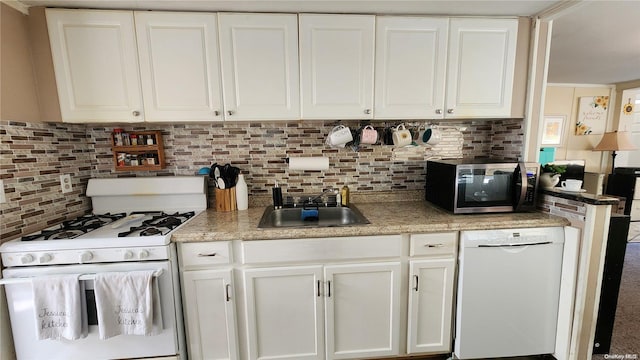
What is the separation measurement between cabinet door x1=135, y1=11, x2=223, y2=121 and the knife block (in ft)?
1.66

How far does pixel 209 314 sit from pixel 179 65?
1.44m

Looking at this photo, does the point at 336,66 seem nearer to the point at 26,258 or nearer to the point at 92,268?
the point at 92,268

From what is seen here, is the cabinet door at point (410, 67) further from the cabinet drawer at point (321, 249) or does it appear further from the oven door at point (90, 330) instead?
the oven door at point (90, 330)

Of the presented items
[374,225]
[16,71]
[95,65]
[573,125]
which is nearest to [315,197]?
[374,225]

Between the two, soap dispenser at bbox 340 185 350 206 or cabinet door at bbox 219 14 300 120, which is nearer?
cabinet door at bbox 219 14 300 120

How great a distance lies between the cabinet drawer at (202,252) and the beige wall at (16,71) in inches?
44.4

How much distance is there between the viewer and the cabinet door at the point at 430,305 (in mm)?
1494

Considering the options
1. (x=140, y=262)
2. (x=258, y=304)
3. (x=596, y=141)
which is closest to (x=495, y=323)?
(x=258, y=304)

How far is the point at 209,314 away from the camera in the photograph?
1438mm

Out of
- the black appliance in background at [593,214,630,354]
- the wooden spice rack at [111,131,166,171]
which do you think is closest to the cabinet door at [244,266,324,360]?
the wooden spice rack at [111,131,166,171]

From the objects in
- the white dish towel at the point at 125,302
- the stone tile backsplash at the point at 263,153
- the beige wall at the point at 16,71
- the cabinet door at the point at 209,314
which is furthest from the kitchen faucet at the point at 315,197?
the beige wall at the point at 16,71

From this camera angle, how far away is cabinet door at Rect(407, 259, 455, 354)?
149 cm

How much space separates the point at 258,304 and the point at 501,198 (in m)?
1.61

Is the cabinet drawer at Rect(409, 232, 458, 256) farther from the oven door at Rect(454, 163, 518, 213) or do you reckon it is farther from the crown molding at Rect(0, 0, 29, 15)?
the crown molding at Rect(0, 0, 29, 15)
